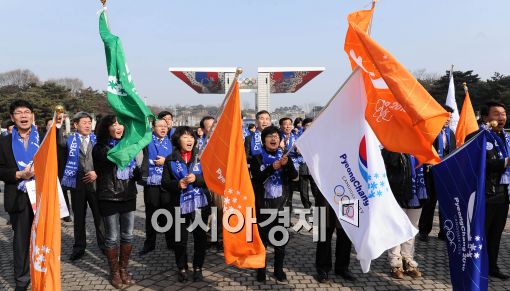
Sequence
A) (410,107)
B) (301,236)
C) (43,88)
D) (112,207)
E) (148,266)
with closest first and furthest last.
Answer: (410,107)
(112,207)
(148,266)
(301,236)
(43,88)

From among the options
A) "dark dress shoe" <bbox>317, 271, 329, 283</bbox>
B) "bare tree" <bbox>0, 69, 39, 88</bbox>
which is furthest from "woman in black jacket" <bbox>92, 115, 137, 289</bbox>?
"bare tree" <bbox>0, 69, 39, 88</bbox>

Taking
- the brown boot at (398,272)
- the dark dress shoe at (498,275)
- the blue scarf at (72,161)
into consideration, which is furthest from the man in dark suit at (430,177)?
the blue scarf at (72,161)

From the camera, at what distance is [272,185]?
4.54 m

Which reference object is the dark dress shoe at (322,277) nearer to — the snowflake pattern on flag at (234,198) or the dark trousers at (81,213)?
the snowflake pattern on flag at (234,198)

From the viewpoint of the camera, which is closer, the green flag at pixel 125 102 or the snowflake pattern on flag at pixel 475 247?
the snowflake pattern on flag at pixel 475 247

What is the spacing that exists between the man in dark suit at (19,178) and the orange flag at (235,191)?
2040 mm

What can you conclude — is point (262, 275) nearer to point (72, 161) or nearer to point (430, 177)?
point (430, 177)

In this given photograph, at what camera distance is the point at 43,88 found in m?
44.3

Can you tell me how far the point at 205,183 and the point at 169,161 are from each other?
0.49 m

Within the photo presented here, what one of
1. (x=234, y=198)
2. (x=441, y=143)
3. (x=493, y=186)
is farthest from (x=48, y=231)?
(x=441, y=143)

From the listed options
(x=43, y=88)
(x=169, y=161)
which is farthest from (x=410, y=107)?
(x=43, y=88)

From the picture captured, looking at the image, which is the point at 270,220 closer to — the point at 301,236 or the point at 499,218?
the point at 301,236

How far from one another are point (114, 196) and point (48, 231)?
34.6 inches

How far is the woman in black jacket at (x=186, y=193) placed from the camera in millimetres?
4402
